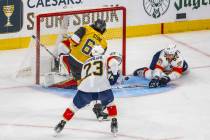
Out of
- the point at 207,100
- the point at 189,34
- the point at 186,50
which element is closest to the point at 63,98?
the point at 207,100

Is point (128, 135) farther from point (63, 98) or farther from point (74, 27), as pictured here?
point (74, 27)

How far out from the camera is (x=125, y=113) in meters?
8.91

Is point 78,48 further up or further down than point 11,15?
further down

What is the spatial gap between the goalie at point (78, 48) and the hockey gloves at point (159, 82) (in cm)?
101

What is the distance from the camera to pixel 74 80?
979cm

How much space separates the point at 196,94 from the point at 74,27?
1882 mm

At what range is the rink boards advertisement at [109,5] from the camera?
455 inches

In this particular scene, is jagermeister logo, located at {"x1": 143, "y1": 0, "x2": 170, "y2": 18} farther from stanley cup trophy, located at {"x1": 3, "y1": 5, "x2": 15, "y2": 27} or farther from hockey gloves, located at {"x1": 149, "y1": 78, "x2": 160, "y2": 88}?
hockey gloves, located at {"x1": 149, "y1": 78, "x2": 160, "y2": 88}

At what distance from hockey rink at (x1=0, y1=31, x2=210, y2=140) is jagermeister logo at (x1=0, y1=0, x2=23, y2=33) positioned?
0.57 metres

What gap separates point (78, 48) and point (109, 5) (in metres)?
3.02

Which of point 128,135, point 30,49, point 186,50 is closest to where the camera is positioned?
point 128,135

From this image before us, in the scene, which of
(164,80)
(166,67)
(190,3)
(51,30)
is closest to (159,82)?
(164,80)

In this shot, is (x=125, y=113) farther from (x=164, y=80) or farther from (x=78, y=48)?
(x=164, y=80)

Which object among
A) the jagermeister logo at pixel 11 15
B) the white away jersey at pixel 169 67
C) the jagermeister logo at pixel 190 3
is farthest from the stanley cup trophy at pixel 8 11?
the jagermeister logo at pixel 190 3
